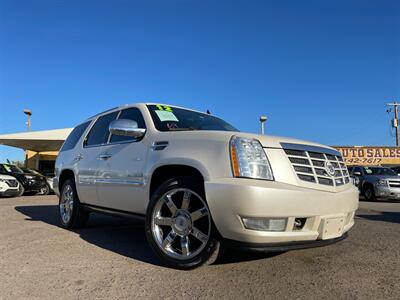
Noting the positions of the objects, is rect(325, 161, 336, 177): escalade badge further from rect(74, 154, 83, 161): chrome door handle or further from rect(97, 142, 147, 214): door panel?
rect(74, 154, 83, 161): chrome door handle

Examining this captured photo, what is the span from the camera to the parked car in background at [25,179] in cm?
1645

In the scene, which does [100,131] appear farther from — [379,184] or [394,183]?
[394,183]

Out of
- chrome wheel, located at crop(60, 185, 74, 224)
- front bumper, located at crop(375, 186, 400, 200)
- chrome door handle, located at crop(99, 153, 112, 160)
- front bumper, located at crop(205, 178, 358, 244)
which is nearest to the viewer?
front bumper, located at crop(205, 178, 358, 244)

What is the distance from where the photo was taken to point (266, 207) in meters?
3.23

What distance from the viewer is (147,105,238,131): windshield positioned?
15.0ft

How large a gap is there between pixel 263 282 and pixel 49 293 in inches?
69.5

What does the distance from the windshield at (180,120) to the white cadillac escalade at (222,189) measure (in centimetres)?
2

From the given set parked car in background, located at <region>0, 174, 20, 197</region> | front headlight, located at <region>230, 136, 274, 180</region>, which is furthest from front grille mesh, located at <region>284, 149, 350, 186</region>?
A: parked car in background, located at <region>0, 174, 20, 197</region>

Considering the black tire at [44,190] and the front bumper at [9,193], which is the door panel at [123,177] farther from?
the black tire at [44,190]

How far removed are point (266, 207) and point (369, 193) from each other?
14.6 m

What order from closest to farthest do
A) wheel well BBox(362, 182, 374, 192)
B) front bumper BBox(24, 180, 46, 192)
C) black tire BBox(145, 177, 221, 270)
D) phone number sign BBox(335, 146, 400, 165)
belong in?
black tire BBox(145, 177, 221, 270), wheel well BBox(362, 182, 374, 192), front bumper BBox(24, 180, 46, 192), phone number sign BBox(335, 146, 400, 165)

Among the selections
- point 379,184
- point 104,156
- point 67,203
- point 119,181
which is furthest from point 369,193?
point 119,181

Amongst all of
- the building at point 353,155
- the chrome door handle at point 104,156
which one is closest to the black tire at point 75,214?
the chrome door handle at point 104,156

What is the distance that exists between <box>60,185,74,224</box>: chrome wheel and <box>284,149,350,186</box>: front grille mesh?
12.9 ft
